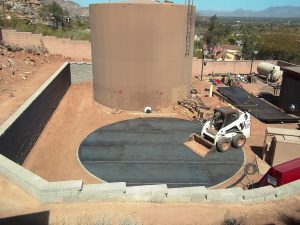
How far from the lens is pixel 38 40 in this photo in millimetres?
32250

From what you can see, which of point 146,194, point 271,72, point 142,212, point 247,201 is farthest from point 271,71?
point 142,212

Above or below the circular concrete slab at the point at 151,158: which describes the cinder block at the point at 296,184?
above

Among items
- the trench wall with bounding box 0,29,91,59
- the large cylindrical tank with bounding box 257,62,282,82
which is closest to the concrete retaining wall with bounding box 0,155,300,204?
the large cylindrical tank with bounding box 257,62,282,82

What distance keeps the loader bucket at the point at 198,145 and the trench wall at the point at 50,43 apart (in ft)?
63.4

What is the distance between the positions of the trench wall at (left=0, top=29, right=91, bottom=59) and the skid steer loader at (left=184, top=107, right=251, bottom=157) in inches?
781

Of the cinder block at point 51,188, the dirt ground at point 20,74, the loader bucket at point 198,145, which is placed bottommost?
the loader bucket at point 198,145

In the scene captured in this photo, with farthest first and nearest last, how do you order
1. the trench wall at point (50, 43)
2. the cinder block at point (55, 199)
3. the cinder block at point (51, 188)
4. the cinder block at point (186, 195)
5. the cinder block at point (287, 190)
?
the trench wall at point (50, 43) → the cinder block at point (287, 190) → the cinder block at point (186, 195) → the cinder block at point (55, 199) → the cinder block at point (51, 188)

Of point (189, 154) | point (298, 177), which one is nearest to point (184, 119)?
point (189, 154)

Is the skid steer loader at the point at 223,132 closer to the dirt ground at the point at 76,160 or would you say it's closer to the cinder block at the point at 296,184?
the dirt ground at the point at 76,160

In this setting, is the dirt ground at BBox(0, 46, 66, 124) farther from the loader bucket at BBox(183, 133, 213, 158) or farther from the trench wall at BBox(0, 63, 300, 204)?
the loader bucket at BBox(183, 133, 213, 158)

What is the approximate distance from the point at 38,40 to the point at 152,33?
16.8 m

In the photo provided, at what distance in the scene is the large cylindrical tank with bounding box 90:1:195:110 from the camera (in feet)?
66.3

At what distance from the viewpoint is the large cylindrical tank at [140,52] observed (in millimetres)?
20203

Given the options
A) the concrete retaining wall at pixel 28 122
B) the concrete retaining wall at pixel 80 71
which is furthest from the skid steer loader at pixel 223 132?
the concrete retaining wall at pixel 80 71
